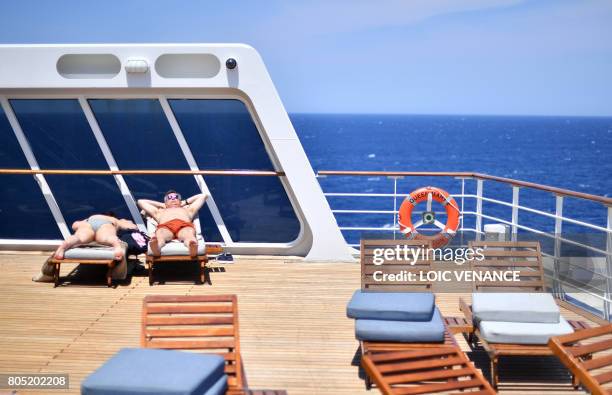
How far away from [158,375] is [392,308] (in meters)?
1.38

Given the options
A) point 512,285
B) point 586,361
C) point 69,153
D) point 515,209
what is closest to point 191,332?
point 586,361

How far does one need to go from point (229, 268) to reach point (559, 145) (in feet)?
232

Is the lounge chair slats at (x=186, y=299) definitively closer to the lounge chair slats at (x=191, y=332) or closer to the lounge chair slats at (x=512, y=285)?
the lounge chair slats at (x=191, y=332)

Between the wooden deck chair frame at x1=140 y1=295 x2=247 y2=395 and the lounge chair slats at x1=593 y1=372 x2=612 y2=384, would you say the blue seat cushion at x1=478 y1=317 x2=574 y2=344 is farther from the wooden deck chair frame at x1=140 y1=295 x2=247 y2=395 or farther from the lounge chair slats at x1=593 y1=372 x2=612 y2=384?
the wooden deck chair frame at x1=140 y1=295 x2=247 y2=395

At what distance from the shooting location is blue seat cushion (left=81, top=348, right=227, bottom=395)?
9.40ft

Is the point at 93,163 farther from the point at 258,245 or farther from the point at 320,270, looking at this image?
the point at 320,270

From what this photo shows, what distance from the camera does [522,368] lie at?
3.88 m

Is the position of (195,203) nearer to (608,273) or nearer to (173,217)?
(173,217)

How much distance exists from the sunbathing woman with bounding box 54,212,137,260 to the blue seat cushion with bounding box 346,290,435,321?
2.33m

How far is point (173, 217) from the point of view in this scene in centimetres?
593

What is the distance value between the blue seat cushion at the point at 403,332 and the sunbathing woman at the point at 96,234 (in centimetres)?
248

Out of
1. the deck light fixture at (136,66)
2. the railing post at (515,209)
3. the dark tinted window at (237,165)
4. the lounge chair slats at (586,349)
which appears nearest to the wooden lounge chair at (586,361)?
the lounge chair slats at (586,349)

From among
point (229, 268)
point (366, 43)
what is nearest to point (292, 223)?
point (229, 268)

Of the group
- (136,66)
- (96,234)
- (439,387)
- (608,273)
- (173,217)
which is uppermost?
(136,66)
